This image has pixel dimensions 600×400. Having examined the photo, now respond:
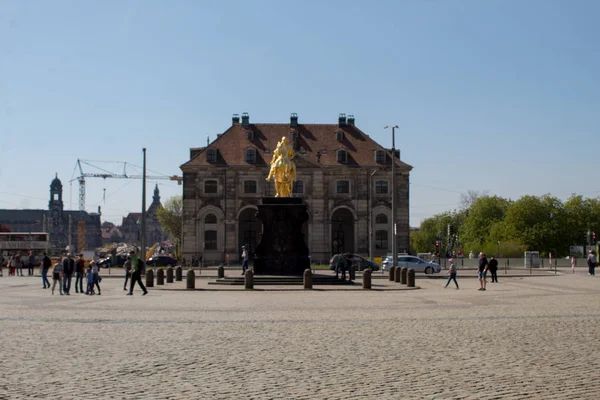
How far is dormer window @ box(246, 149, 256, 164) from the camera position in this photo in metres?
78.5

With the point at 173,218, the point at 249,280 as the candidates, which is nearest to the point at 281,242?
the point at 249,280

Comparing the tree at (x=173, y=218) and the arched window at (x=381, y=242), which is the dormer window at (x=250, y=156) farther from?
the tree at (x=173, y=218)

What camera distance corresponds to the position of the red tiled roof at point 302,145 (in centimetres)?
7869

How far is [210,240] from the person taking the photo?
256ft

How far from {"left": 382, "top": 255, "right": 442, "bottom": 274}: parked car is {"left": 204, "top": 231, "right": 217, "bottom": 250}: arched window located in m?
27.5

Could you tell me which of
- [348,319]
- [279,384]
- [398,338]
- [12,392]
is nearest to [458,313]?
[348,319]

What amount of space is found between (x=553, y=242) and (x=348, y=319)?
269ft

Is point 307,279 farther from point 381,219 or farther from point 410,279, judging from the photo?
point 381,219

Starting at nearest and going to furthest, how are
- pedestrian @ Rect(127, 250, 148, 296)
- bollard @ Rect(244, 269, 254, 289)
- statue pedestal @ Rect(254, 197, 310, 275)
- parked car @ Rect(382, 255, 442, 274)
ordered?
pedestrian @ Rect(127, 250, 148, 296) < bollard @ Rect(244, 269, 254, 289) < statue pedestal @ Rect(254, 197, 310, 275) < parked car @ Rect(382, 255, 442, 274)

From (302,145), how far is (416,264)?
29718mm

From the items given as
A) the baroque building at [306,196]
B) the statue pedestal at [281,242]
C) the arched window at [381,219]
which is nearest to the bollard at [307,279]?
the statue pedestal at [281,242]

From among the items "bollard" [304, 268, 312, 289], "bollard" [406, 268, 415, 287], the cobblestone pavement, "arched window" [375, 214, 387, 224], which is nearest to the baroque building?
"arched window" [375, 214, 387, 224]

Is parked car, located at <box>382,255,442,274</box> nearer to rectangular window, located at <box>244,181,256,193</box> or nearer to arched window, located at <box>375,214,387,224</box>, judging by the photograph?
arched window, located at <box>375,214,387,224</box>

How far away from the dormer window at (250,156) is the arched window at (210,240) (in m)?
7.95
